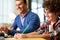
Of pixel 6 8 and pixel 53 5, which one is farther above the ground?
pixel 53 5

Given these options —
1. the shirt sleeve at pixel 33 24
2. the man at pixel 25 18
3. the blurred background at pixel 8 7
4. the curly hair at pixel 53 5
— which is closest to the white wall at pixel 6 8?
the blurred background at pixel 8 7

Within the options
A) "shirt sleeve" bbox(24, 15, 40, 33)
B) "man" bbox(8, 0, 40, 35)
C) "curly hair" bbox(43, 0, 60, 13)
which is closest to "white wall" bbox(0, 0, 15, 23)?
"man" bbox(8, 0, 40, 35)

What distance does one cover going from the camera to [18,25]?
2330mm

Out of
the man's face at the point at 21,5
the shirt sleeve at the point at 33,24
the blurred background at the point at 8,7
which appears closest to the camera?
the shirt sleeve at the point at 33,24

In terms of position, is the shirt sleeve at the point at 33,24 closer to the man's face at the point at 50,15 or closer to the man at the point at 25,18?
the man at the point at 25,18

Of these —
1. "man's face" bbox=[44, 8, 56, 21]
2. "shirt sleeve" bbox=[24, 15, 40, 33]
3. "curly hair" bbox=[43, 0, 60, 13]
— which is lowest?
"shirt sleeve" bbox=[24, 15, 40, 33]

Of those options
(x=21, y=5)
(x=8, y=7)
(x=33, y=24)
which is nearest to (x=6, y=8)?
(x=8, y=7)

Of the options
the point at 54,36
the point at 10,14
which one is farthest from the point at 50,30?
the point at 10,14

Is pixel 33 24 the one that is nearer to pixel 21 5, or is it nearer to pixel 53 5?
pixel 21 5

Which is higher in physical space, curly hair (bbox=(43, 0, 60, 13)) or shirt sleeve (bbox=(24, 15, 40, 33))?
curly hair (bbox=(43, 0, 60, 13))

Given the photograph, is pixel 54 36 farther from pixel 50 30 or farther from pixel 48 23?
pixel 48 23

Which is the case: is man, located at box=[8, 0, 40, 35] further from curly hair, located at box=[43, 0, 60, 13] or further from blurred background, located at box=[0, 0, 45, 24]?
blurred background, located at box=[0, 0, 45, 24]

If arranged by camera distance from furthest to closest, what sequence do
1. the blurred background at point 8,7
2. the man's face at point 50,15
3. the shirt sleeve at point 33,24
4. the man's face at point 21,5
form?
the blurred background at point 8,7
the man's face at point 21,5
the shirt sleeve at point 33,24
the man's face at point 50,15

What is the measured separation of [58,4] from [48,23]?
0.65 feet
